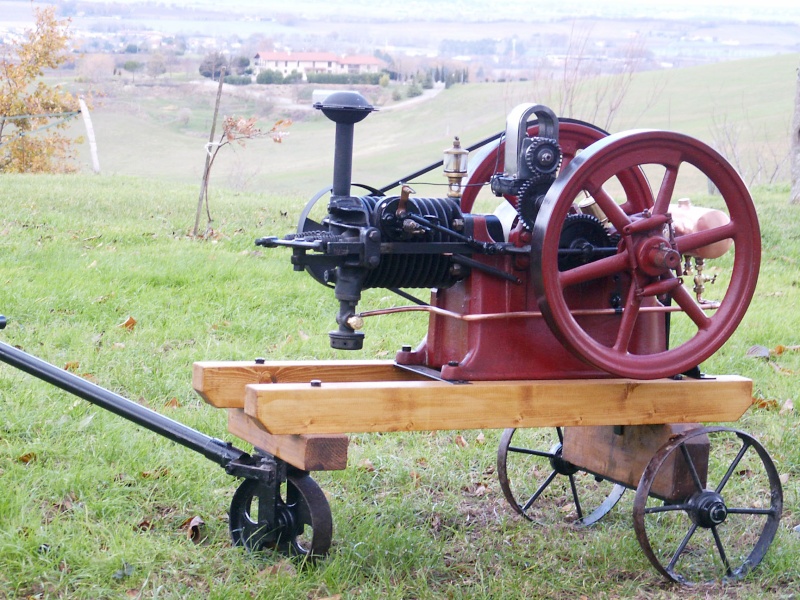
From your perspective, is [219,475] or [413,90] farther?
[413,90]

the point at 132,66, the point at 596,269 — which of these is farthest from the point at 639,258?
the point at 132,66

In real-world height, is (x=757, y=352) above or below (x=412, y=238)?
below

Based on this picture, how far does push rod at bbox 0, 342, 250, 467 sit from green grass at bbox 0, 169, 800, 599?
335mm

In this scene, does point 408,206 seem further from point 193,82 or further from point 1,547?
point 193,82

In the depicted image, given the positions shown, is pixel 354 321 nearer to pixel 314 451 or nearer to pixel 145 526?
pixel 314 451

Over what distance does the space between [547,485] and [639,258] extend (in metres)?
1.28

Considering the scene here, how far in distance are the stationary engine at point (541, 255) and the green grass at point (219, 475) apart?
65 cm

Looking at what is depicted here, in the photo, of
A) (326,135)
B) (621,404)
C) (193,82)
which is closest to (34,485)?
(621,404)

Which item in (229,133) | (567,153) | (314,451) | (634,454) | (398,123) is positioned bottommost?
(398,123)

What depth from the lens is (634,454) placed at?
3273 mm

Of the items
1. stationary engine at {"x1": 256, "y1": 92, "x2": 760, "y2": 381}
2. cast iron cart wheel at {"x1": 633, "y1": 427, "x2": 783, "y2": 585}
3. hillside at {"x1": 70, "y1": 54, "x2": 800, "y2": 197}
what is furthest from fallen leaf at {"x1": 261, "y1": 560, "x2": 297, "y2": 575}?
hillside at {"x1": 70, "y1": 54, "x2": 800, "y2": 197}

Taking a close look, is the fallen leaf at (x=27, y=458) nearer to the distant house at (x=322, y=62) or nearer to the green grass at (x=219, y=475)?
the green grass at (x=219, y=475)

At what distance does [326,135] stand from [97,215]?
3787cm

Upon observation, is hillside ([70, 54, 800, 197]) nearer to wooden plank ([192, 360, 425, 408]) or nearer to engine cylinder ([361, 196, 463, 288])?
wooden plank ([192, 360, 425, 408])
